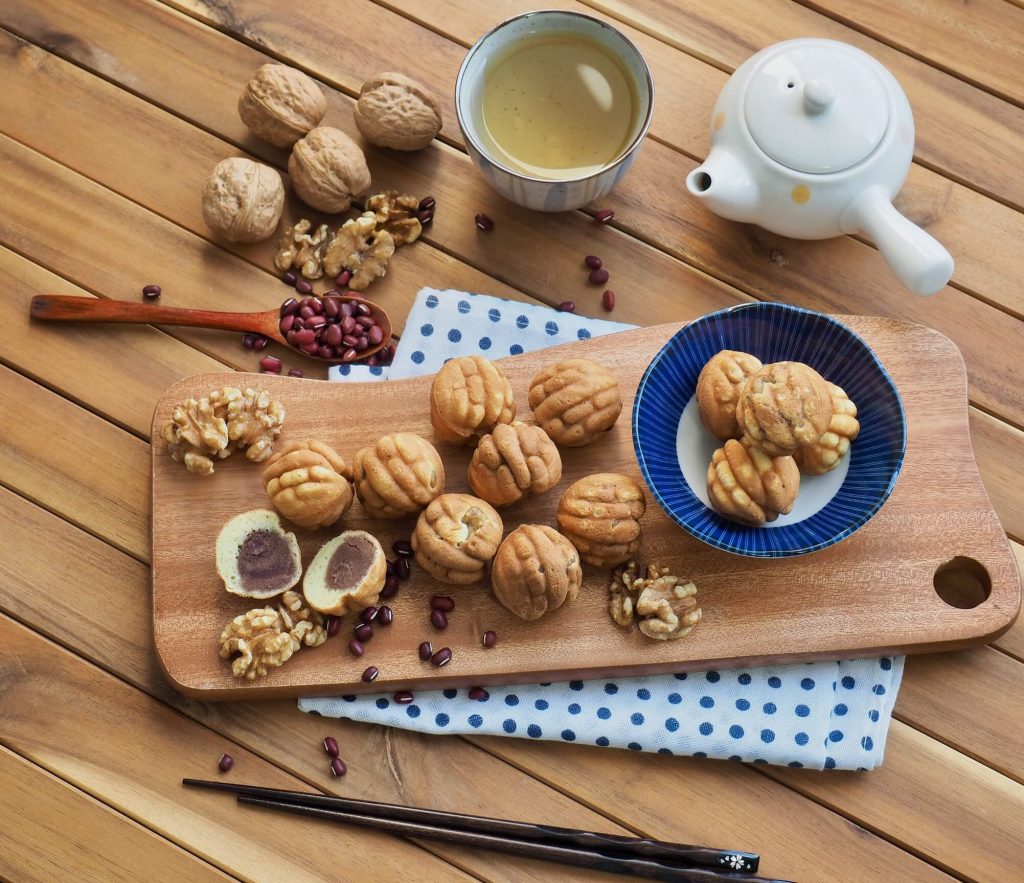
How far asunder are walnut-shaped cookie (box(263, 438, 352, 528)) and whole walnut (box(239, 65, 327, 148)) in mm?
720

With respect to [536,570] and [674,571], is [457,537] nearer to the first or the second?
[536,570]

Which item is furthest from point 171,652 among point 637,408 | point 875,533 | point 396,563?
point 875,533

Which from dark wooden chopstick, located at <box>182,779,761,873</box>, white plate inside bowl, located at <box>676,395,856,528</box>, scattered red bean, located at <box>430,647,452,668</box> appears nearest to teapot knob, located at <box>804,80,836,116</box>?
white plate inside bowl, located at <box>676,395,856,528</box>

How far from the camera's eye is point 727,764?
84.3 inches

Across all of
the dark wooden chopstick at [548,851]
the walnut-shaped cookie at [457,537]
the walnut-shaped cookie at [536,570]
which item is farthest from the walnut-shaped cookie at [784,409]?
the dark wooden chopstick at [548,851]

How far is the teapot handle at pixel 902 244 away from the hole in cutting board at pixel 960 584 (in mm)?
561

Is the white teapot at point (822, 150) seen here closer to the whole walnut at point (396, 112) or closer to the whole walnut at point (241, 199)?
the whole walnut at point (396, 112)

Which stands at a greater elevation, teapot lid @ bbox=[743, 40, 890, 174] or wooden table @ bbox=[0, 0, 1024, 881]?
A: teapot lid @ bbox=[743, 40, 890, 174]

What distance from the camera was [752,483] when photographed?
6.28 feet

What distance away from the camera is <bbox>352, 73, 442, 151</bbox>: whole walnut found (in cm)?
228

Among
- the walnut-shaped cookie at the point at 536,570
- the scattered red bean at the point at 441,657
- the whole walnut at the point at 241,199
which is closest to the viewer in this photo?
the walnut-shaped cookie at the point at 536,570

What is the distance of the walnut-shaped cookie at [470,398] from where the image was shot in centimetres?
205

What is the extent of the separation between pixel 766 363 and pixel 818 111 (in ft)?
1.64

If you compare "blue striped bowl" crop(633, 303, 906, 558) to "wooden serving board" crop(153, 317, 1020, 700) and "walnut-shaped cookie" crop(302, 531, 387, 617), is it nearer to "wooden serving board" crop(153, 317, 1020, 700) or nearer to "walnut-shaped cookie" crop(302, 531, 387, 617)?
"wooden serving board" crop(153, 317, 1020, 700)
